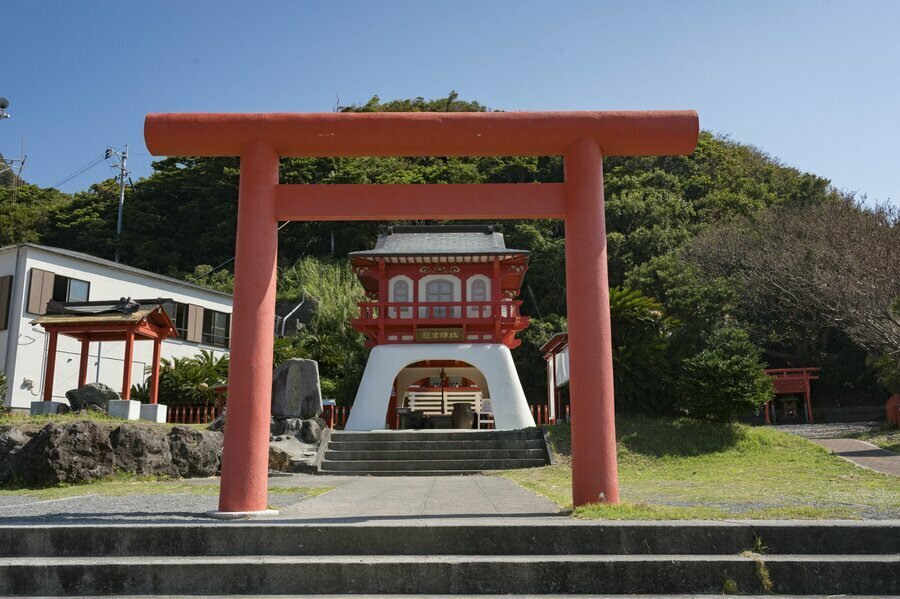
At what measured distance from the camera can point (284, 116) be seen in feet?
21.2

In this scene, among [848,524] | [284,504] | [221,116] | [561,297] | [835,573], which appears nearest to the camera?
[835,573]

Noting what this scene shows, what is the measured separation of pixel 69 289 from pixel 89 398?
9.82m

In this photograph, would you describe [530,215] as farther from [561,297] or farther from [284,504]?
[561,297]

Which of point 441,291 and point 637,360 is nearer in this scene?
point 637,360

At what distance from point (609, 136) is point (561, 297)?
27954 millimetres

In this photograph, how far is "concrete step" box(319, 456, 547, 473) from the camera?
14281 millimetres

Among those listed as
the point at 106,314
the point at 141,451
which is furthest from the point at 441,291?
the point at 141,451

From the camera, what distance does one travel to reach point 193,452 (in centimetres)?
1199

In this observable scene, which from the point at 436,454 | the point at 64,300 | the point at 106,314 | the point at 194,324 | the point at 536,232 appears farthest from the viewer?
the point at 536,232

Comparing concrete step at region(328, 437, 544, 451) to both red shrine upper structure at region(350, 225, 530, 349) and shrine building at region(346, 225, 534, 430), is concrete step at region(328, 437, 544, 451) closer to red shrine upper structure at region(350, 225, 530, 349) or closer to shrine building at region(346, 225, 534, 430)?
shrine building at region(346, 225, 534, 430)

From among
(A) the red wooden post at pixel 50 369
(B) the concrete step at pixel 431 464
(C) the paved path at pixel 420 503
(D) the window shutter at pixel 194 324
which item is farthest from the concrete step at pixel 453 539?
(D) the window shutter at pixel 194 324

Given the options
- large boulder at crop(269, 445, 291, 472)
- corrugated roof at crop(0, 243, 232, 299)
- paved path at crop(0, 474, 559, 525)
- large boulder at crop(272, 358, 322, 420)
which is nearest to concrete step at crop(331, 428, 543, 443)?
large boulder at crop(272, 358, 322, 420)

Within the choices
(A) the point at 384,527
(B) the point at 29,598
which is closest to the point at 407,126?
(A) the point at 384,527

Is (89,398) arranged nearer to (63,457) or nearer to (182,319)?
(63,457)
